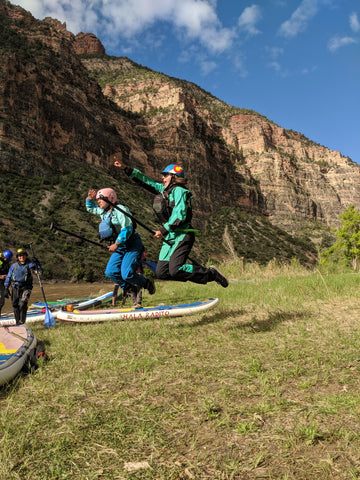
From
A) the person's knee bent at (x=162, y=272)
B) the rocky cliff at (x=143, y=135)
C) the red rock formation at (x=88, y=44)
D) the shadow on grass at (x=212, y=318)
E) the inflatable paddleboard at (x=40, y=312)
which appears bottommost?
the inflatable paddleboard at (x=40, y=312)

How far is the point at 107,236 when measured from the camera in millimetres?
6340

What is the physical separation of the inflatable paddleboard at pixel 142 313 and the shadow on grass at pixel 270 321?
1.31m

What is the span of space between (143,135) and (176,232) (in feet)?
311

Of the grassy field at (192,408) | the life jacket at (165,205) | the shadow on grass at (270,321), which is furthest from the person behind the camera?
the life jacket at (165,205)

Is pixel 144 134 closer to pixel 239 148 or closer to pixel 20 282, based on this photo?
pixel 239 148

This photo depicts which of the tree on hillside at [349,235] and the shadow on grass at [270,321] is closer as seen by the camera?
the shadow on grass at [270,321]

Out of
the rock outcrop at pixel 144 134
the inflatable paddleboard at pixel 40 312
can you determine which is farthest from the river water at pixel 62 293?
the rock outcrop at pixel 144 134

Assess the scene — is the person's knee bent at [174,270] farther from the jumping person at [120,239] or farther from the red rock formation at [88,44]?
the red rock formation at [88,44]

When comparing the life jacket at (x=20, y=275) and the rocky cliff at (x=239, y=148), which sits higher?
the rocky cliff at (x=239, y=148)

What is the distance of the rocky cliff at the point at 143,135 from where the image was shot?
5463 centimetres

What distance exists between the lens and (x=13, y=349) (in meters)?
3.59

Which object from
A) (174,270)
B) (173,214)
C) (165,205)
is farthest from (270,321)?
(165,205)

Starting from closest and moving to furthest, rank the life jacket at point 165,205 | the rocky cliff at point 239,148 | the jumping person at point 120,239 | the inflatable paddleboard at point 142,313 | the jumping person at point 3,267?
1. the life jacket at point 165,205
2. the inflatable paddleboard at point 142,313
3. the jumping person at point 120,239
4. the jumping person at point 3,267
5. the rocky cliff at point 239,148

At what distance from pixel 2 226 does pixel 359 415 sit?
134 feet
